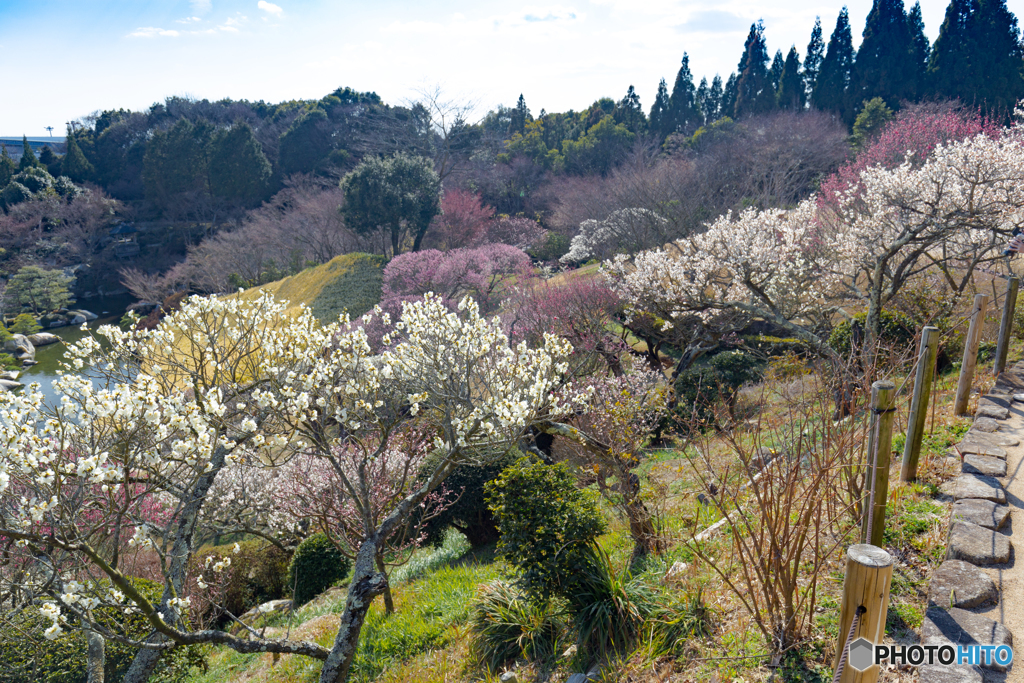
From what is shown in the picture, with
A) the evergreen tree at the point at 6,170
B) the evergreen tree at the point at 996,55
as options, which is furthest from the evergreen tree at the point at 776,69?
the evergreen tree at the point at 6,170

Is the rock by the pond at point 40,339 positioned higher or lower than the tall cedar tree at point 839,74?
lower

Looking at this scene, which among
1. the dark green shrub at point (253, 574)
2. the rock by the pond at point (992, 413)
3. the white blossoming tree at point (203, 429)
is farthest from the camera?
the dark green shrub at point (253, 574)

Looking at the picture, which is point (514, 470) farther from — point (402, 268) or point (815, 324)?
point (402, 268)

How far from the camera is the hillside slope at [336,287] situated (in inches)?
827

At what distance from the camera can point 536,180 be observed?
117 feet

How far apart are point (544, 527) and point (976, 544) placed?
2.73 meters

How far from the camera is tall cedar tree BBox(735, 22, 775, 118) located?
118 feet

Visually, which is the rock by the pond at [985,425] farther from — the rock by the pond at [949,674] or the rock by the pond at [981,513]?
the rock by the pond at [949,674]

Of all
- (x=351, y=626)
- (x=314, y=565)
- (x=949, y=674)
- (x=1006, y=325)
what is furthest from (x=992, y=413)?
(x=314, y=565)

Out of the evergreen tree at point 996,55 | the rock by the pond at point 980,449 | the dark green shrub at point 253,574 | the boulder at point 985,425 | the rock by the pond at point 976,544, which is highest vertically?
the evergreen tree at point 996,55

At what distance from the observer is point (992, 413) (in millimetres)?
5410

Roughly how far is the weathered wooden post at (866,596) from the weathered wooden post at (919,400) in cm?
253

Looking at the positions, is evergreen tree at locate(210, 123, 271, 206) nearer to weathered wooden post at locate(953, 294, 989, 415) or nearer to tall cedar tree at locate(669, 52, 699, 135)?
tall cedar tree at locate(669, 52, 699, 135)

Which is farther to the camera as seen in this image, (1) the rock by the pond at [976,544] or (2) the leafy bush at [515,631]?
(2) the leafy bush at [515,631]
